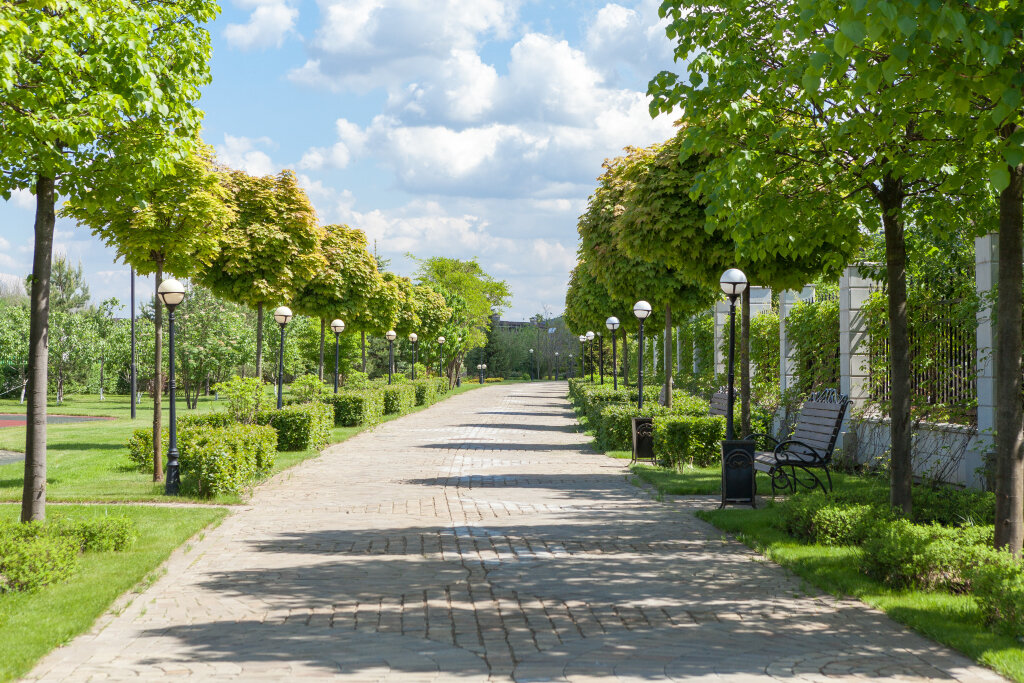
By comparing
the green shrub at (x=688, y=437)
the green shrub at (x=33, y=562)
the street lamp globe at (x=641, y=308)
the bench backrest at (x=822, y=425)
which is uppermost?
the street lamp globe at (x=641, y=308)

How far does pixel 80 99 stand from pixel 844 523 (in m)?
6.99

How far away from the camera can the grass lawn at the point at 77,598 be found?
16.6ft

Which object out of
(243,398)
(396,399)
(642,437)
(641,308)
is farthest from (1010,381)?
(396,399)

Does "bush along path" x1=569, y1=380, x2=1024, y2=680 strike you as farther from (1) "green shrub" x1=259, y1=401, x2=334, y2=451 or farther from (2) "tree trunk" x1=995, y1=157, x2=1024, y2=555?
(1) "green shrub" x1=259, y1=401, x2=334, y2=451

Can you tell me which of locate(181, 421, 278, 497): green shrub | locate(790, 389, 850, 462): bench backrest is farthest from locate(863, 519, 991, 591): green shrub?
locate(181, 421, 278, 497): green shrub

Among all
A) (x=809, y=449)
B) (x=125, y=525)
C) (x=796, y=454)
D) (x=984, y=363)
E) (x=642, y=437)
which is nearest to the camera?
(x=125, y=525)

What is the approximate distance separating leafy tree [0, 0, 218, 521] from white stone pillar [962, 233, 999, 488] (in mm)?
8194

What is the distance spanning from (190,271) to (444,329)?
4407 centimetres

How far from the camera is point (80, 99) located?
6695 millimetres

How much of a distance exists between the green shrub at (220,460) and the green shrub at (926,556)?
305 inches

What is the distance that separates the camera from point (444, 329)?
5753 cm

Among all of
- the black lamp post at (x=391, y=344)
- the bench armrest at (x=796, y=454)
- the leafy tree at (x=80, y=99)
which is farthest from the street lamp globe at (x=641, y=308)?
the black lamp post at (x=391, y=344)

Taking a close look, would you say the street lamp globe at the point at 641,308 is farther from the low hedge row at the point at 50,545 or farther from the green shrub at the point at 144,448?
the low hedge row at the point at 50,545

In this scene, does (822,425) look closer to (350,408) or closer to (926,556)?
(926,556)
